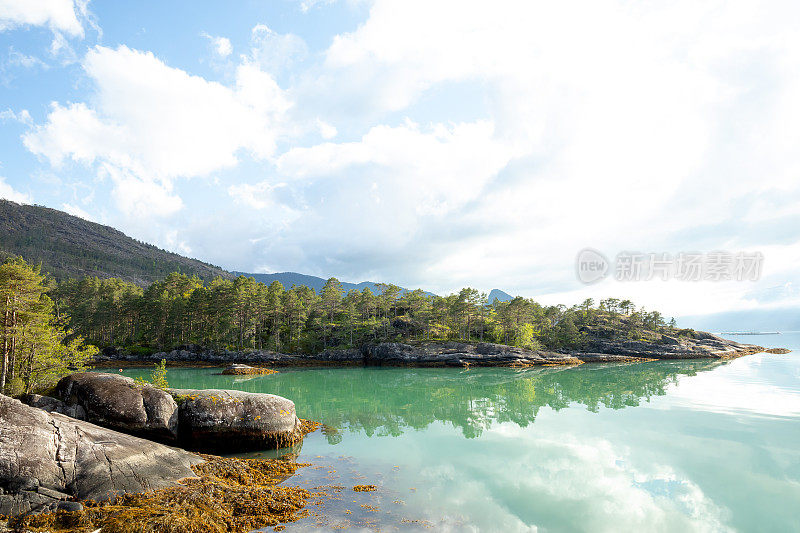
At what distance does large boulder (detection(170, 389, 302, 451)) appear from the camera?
17.9 metres

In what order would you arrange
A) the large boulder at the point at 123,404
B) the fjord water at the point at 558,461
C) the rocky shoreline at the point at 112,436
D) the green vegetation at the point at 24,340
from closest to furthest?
the rocky shoreline at the point at 112,436
the fjord water at the point at 558,461
the large boulder at the point at 123,404
the green vegetation at the point at 24,340

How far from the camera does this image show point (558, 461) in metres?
18.2

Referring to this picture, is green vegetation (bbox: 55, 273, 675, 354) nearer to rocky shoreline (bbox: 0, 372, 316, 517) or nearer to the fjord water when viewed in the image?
the fjord water

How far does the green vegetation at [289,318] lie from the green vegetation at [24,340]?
5910 centimetres

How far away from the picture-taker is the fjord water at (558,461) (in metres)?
12.5

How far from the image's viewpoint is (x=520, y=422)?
26453 millimetres

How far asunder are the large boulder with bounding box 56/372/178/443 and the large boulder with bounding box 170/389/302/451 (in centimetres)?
71

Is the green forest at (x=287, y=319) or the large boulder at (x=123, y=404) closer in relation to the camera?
the large boulder at (x=123, y=404)

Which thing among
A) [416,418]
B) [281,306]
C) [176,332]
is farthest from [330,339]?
[416,418]

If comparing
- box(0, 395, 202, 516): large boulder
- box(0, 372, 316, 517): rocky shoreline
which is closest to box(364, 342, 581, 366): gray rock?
box(0, 372, 316, 517): rocky shoreline

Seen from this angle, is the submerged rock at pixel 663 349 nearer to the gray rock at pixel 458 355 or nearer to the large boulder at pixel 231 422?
the gray rock at pixel 458 355

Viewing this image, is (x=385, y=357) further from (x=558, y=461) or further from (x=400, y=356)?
(x=558, y=461)

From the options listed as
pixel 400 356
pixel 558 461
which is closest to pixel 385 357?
pixel 400 356

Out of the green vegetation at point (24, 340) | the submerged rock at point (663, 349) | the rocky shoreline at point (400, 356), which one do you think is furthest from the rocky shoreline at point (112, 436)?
the submerged rock at point (663, 349)
